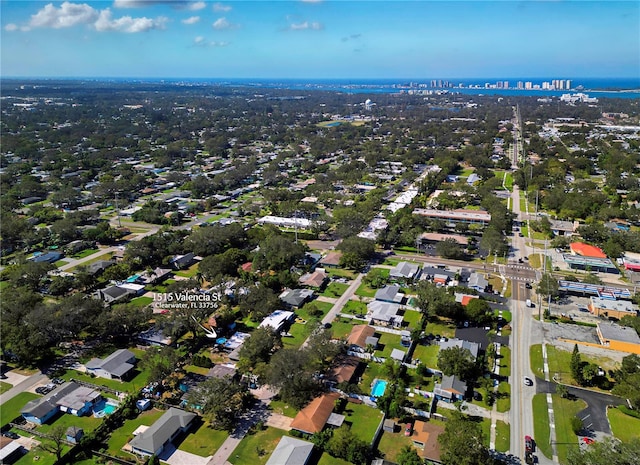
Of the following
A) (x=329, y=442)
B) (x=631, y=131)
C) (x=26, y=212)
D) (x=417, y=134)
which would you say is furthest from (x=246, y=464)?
(x=631, y=131)

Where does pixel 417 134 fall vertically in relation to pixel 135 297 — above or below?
above

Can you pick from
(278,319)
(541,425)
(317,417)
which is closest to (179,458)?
(317,417)

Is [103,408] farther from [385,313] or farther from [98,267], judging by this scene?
[98,267]

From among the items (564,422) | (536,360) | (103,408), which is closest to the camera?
(564,422)

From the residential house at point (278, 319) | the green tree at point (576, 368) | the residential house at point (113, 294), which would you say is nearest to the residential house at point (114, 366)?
the residential house at point (113, 294)

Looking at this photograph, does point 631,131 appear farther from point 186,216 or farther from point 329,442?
point 329,442

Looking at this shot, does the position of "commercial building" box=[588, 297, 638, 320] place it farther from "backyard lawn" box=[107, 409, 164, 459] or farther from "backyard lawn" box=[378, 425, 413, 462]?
"backyard lawn" box=[107, 409, 164, 459]
